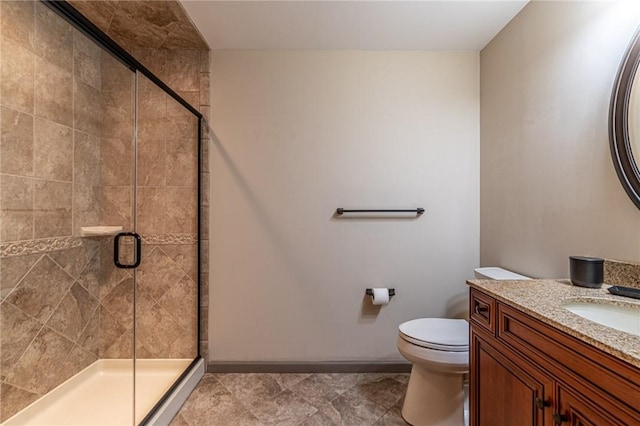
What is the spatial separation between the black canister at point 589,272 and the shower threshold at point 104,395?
209cm

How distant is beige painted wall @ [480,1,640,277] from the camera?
1.14 meters

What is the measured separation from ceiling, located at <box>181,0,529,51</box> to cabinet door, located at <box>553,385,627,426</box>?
1.85 metres

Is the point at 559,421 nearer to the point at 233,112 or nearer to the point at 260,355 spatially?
the point at 260,355

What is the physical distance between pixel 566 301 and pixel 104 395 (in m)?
2.45

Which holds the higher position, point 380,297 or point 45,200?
point 45,200

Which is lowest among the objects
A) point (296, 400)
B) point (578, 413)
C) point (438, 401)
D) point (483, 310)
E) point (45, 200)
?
point (296, 400)

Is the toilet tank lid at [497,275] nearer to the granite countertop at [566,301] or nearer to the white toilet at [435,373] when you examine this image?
the white toilet at [435,373]

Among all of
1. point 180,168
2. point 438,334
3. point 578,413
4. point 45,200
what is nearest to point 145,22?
point 180,168

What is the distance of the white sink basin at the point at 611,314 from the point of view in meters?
0.89

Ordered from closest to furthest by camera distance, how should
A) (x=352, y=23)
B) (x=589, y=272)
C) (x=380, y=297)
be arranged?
(x=589, y=272) → (x=352, y=23) → (x=380, y=297)

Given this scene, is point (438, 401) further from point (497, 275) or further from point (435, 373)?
point (497, 275)

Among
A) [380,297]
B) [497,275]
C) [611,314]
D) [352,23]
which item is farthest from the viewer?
[380,297]

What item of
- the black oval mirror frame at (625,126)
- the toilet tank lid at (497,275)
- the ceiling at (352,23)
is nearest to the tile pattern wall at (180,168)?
the ceiling at (352,23)

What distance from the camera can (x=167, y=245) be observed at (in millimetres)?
2016
